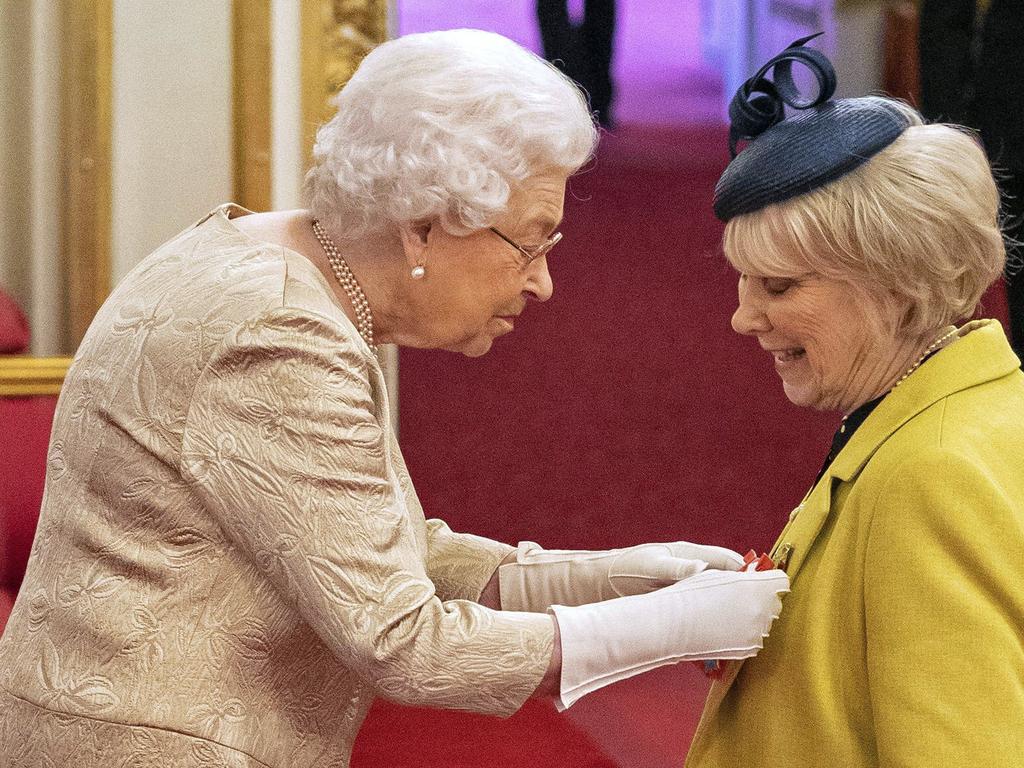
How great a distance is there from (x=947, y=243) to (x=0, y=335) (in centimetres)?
233

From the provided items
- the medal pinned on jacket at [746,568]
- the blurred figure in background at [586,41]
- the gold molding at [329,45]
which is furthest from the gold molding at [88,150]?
the medal pinned on jacket at [746,568]

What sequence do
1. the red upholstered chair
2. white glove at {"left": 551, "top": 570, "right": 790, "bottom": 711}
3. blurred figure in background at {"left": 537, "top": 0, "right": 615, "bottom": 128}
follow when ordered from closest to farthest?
1. white glove at {"left": 551, "top": 570, "right": 790, "bottom": 711}
2. the red upholstered chair
3. blurred figure in background at {"left": 537, "top": 0, "right": 615, "bottom": 128}

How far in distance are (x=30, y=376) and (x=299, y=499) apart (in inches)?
67.3

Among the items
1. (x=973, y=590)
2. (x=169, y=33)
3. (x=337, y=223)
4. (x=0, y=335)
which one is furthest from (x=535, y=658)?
(x=169, y=33)

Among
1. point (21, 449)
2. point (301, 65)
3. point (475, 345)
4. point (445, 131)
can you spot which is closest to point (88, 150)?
point (301, 65)

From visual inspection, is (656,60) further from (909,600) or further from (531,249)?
(909,600)

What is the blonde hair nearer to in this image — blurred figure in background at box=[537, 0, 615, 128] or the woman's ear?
the woman's ear

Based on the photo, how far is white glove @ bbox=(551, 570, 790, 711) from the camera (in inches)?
56.3

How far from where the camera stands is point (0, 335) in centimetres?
304

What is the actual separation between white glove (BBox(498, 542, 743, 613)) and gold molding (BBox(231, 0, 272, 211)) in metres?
1.58

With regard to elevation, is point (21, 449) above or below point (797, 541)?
below

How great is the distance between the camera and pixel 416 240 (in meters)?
1.56

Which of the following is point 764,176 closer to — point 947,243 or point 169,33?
point 947,243

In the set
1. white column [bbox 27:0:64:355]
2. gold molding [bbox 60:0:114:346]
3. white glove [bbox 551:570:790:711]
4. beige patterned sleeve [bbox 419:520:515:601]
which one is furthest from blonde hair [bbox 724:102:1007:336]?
white column [bbox 27:0:64:355]
